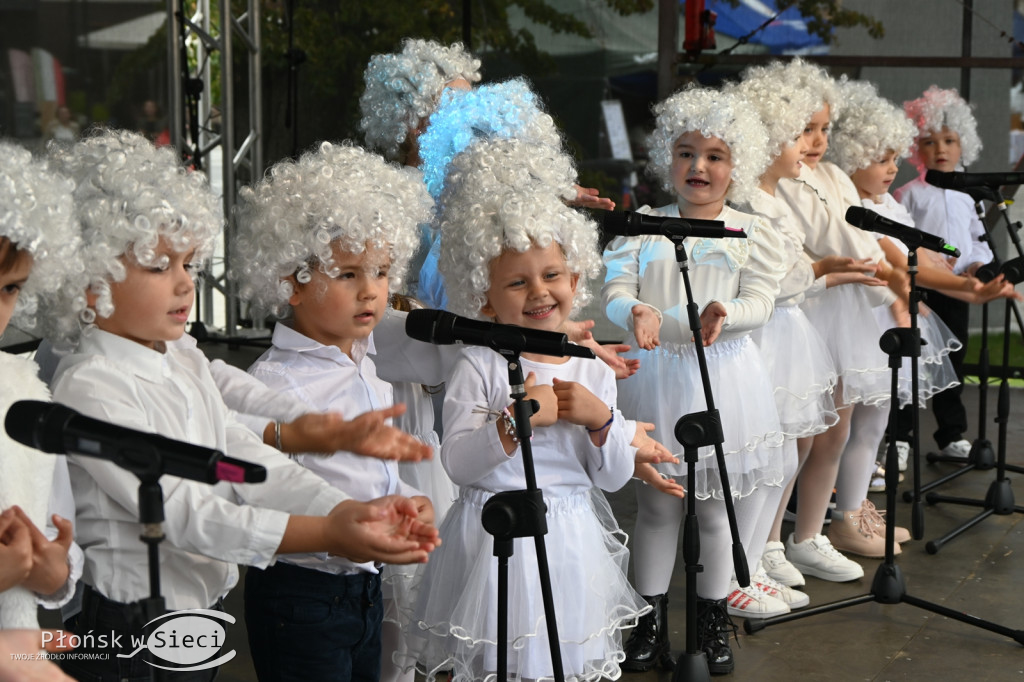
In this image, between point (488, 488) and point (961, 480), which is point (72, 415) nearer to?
point (488, 488)

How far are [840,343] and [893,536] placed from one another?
2.69 feet

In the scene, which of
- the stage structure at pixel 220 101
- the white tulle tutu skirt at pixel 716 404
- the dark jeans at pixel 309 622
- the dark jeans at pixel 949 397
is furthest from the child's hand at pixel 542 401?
the stage structure at pixel 220 101

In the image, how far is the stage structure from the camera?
741cm

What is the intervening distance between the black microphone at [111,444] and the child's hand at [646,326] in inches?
70.6

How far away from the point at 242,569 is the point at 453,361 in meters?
2.24

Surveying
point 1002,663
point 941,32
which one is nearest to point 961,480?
point 1002,663

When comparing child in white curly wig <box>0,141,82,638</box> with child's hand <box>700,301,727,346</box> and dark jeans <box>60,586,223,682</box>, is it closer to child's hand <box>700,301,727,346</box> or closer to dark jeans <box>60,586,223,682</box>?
dark jeans <box>60,586,223,682</box>

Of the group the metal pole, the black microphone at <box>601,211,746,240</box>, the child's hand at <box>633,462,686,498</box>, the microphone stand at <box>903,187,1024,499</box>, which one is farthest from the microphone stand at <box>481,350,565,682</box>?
the metal pole

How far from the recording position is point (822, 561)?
4211 millimetres

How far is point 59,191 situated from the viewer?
179cm

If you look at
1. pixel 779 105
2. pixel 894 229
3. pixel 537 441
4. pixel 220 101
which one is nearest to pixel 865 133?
pixel 779 105

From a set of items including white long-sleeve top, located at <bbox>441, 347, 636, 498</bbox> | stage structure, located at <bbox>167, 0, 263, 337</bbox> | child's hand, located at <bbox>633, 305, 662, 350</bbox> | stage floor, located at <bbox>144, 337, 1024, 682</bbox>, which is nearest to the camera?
A: white long-sleeve top, located at <bbox>441, 347, 636, 498</bbox>

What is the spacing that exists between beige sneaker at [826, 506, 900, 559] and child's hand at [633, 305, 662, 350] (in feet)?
5.98

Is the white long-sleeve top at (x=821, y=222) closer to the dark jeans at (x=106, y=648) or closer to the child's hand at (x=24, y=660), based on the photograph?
the dark jeans at (x=106, y=648)
